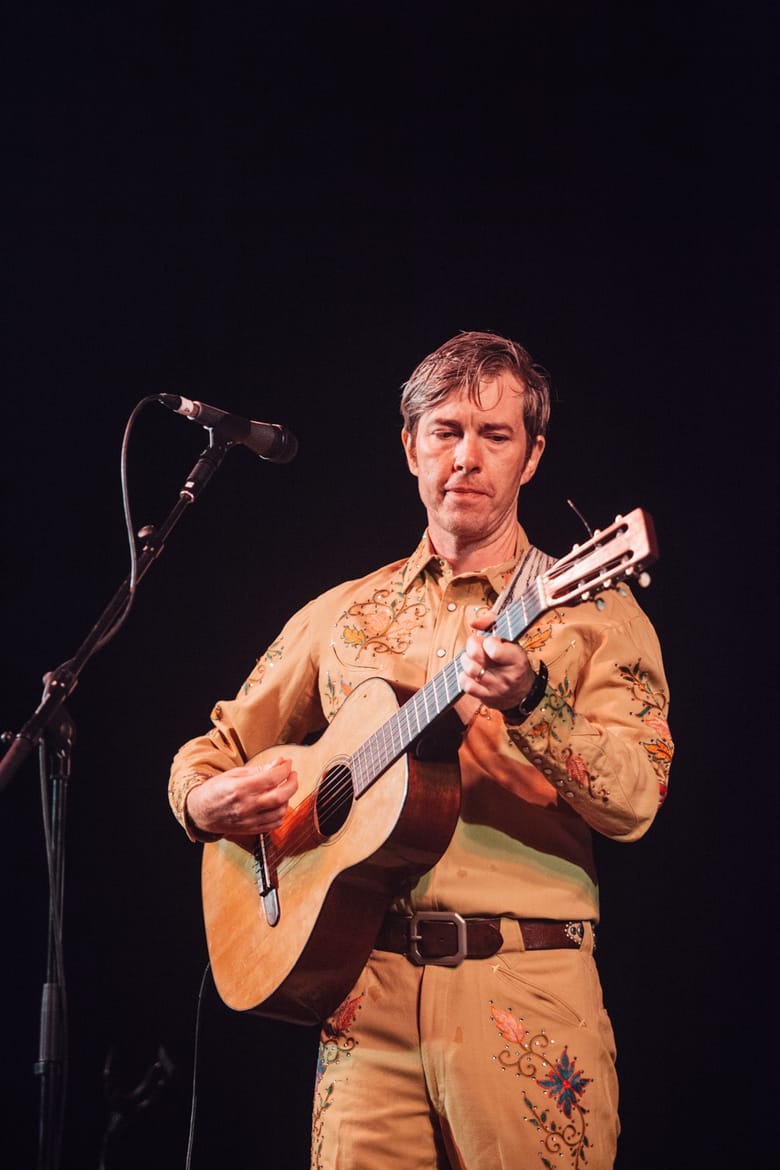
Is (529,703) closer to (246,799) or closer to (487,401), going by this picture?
(246,799)

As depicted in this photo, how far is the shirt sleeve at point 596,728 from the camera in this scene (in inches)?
73.7

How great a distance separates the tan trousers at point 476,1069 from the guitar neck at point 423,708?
1.20 feet

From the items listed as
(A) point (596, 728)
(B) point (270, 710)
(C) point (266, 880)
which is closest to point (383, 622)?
(B) point (270, 710)

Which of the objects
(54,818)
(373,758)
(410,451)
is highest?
(410,451)

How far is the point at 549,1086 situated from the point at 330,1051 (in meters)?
0.46

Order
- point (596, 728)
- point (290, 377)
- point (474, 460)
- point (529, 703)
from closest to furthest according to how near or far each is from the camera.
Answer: point (529, 703), point (596, 728), point (474, 460), point (290, 377)

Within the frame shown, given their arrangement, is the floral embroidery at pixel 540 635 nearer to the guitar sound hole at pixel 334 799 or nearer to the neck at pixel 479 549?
the neck at pixel 479 549

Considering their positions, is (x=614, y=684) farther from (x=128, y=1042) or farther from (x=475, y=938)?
(x=128, y=1042)

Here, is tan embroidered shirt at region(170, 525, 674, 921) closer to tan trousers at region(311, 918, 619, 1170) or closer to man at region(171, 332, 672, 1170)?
man at region(171, 332, 672, 1170)

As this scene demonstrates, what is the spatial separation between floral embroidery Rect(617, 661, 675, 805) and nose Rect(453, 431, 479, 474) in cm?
62

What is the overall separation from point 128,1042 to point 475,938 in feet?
6.37

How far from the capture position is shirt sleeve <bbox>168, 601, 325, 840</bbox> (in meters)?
2.68

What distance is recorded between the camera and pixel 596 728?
1936mm

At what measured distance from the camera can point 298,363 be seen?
12.8 feet
